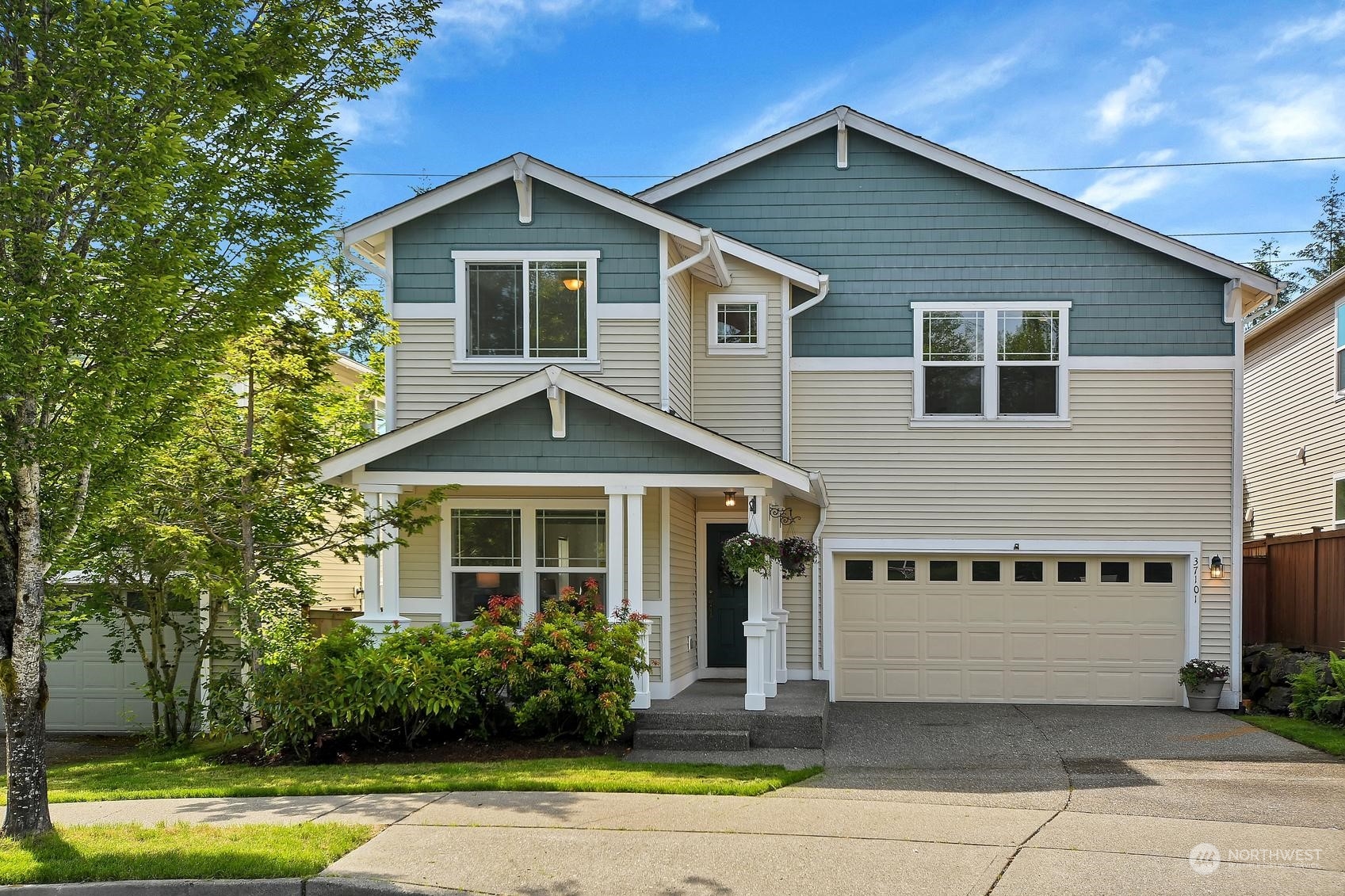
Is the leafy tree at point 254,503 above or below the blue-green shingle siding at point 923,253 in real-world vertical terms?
below

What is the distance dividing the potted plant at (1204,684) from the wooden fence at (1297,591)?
67.4 inches

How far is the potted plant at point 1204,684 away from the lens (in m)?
13.9

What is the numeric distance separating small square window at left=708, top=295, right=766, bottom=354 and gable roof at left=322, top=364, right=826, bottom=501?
147 inches

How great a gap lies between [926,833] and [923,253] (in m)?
9.27

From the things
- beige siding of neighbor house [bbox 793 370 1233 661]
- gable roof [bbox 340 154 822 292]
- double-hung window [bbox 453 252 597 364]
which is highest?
gable roof [bbox 340 154 822 292]

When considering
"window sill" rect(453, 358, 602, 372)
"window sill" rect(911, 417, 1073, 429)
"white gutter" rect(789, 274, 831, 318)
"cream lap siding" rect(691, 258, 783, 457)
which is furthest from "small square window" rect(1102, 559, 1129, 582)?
"window sill" rect(453, 358, 602, 372)

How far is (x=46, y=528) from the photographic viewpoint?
7.18 meters

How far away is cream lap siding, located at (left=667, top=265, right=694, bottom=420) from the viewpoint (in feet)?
42.4

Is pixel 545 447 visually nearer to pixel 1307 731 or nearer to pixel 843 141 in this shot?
pixel 843 141

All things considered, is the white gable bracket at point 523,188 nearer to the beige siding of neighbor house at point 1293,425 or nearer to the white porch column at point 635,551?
the white porch column at point 635,551

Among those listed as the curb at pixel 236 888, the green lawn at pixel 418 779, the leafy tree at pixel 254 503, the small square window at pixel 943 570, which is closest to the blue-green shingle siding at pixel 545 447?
the leafy tree at pixel 254 503

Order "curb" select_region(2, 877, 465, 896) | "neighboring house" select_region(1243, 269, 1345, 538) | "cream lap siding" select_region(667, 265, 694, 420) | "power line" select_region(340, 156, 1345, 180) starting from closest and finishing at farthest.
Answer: "curb" select_region(2, 877, 465, 896)
"cream lap siding" select_region(667, 265, 694, 420)
"neighboring house" select_region(1243, 269, 1345, 538)
"power line" select_region(340, 156, 1345, 180)

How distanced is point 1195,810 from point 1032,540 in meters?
6.52

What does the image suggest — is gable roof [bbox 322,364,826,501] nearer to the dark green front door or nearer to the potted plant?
the dark green front door
